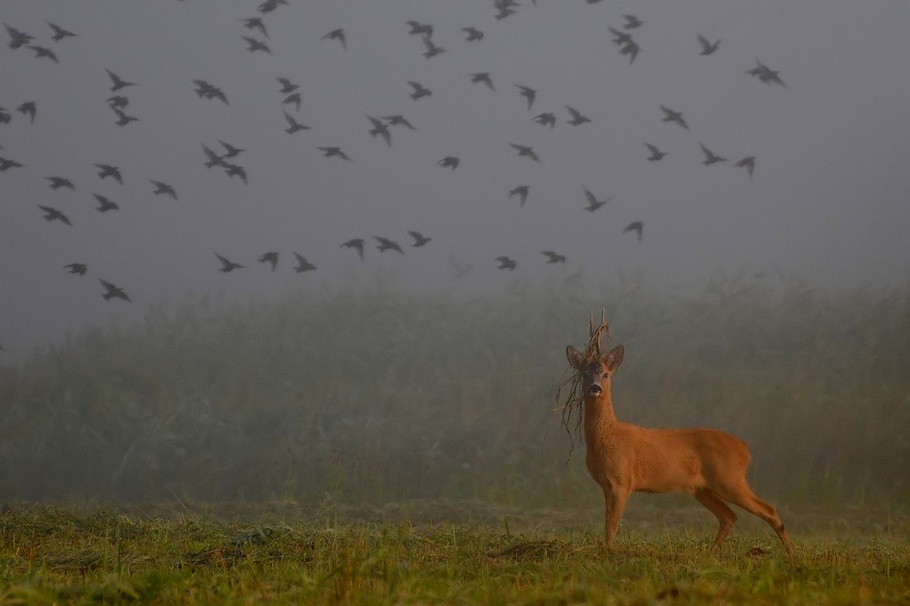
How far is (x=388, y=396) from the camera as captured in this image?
24.6 ft

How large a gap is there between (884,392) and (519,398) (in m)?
2.50

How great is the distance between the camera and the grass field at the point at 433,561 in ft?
8.04

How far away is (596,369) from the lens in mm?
4359

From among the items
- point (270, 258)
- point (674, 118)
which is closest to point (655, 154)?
point (674, 118)

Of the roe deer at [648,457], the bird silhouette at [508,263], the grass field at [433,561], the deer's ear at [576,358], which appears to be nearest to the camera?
the grass field at [433,561]

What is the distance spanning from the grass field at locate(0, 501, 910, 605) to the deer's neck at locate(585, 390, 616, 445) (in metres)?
0.43

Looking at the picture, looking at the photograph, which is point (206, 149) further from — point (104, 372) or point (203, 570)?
point (203, 570)

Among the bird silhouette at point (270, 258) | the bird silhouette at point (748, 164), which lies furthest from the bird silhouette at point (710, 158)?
the bird silhouette at point (270, 258)

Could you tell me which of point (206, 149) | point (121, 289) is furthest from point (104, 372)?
point (206, 149)

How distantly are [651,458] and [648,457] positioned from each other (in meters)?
0.01

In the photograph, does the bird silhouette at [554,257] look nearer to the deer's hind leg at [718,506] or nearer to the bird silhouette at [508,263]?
the bird silhouette at [508,263]

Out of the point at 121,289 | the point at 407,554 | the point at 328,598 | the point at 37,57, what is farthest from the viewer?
the point at 37,57

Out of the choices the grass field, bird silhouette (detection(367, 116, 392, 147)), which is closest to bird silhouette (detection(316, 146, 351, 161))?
bird silhouette (detection(367, 116, 392, 147))

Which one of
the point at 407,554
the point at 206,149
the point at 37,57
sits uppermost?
the point at 37,57
